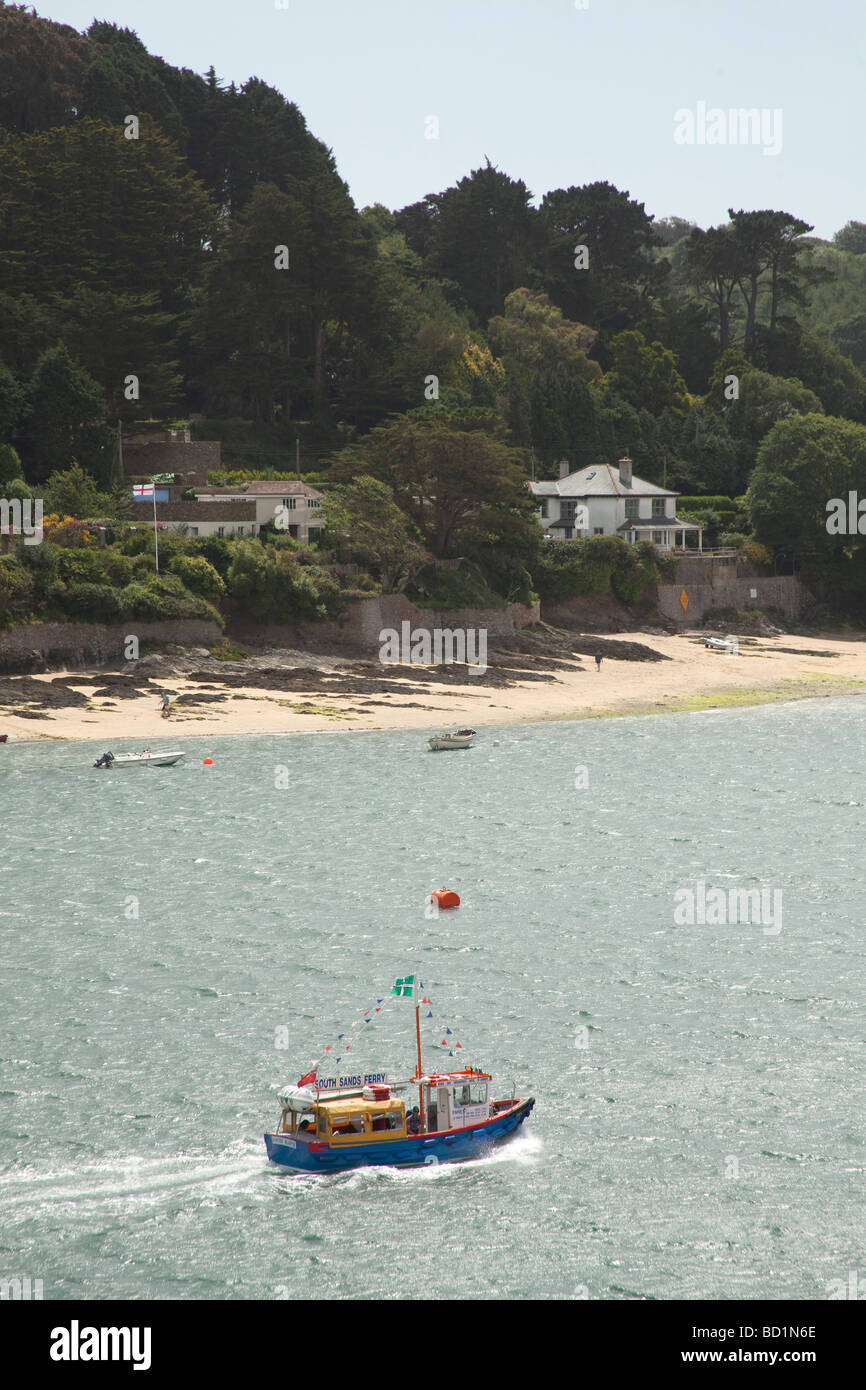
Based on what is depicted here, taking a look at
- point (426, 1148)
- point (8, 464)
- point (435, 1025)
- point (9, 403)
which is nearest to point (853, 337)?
point (9, 403)

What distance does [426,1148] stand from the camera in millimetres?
24500

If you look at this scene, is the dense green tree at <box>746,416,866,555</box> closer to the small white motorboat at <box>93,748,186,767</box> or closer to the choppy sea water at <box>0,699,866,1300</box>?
the choppy sea water at <box>0,699,866,1300</box>

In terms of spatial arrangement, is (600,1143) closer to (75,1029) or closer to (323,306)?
(75,1029)

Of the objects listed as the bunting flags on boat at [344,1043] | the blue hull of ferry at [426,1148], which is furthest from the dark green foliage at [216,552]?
the blue hull of ferry at [426,1148]

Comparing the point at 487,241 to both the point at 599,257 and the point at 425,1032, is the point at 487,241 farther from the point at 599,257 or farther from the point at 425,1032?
the point at 425,1032

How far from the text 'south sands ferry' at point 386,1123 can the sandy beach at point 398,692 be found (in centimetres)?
3486

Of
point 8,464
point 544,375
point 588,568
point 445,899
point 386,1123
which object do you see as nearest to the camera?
point 386,1123

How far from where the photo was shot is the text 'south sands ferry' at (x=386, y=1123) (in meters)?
23.9

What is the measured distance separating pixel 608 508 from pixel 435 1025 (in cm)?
6935

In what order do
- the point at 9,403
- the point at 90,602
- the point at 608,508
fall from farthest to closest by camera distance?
the point at 608,508 < the point at 9,403 < the point at 90,602

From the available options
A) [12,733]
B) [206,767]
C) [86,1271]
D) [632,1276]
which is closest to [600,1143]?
[632,1276]

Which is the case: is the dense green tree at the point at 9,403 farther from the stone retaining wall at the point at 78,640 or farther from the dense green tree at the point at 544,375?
the dense green tree at the point at 544,375

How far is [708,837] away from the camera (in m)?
46.9

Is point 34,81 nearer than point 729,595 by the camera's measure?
No
